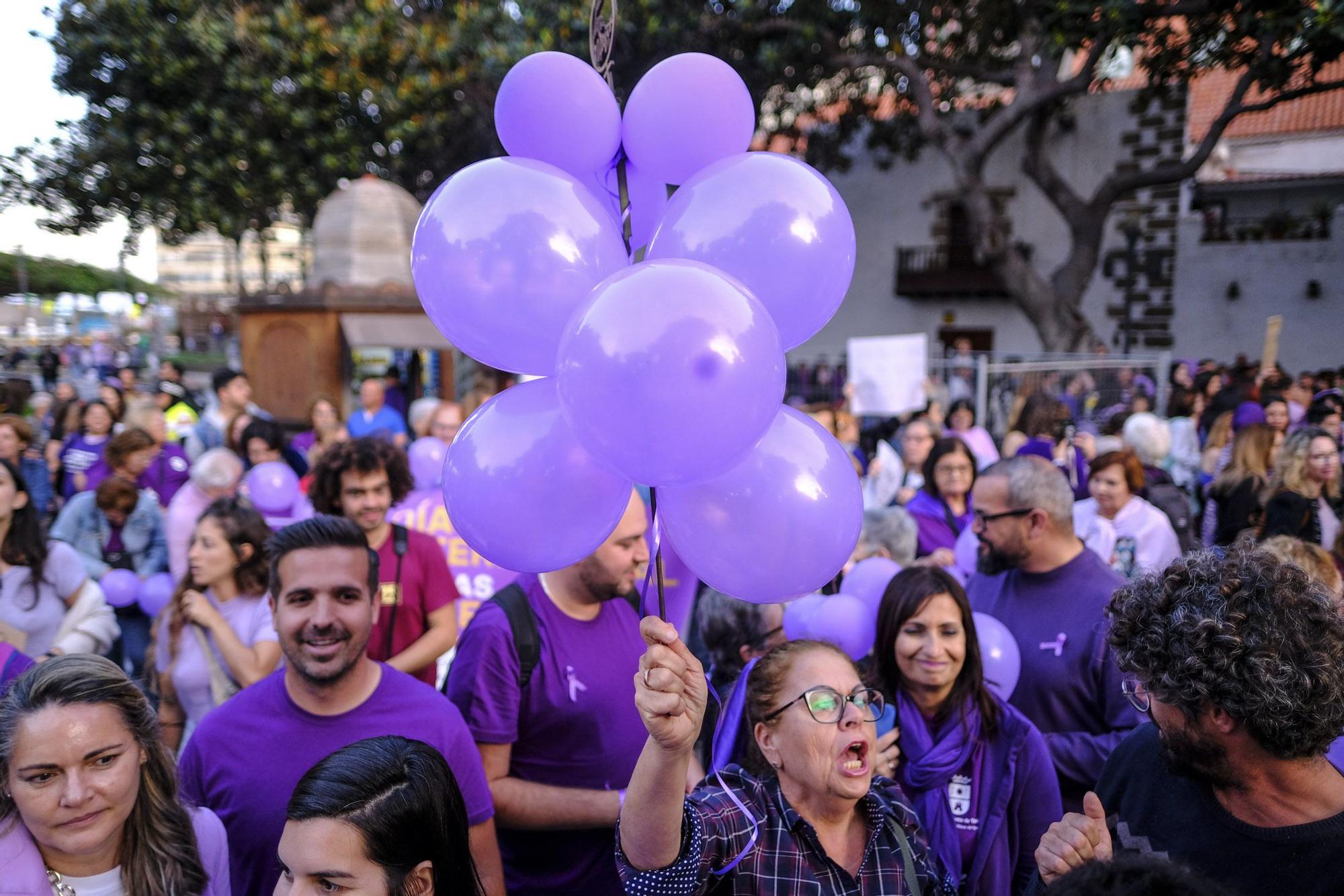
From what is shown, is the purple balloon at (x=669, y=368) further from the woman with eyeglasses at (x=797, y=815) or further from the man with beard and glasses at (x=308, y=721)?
the man with beard and glasses at (x=308, y=721)

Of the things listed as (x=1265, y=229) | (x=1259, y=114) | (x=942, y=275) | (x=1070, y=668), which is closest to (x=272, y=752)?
(x=1070, y=668)

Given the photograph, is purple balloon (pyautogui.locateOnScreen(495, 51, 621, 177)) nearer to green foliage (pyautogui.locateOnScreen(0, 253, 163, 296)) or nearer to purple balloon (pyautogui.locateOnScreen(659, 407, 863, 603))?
purple balloon (pyautogui.locateOnScreen(659, 407, 863, 603))

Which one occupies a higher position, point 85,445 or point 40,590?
point 85,445

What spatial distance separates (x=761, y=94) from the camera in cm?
1670

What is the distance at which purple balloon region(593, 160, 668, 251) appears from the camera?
2.07 m

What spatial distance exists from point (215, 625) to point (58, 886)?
136 cm

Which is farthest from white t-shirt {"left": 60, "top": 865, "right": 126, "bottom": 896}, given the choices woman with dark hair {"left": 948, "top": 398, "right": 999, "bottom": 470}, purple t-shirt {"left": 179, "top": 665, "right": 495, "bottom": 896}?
woman with dark hair {"left": 948, "top": 398, "right": 999, "bottom": 470}

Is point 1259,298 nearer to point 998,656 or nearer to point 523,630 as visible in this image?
point 998,656

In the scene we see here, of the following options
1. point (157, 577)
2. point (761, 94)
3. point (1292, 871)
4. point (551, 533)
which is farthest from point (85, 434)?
point (761, 94)

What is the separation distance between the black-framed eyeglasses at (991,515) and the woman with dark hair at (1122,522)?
1544 millimetres

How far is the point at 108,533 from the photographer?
4.59 meters

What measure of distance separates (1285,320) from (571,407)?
20639 millimetres

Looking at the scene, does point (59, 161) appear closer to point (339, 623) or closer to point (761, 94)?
point (761, 94)

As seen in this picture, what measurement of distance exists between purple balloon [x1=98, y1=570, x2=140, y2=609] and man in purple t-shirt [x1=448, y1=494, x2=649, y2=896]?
253cm
